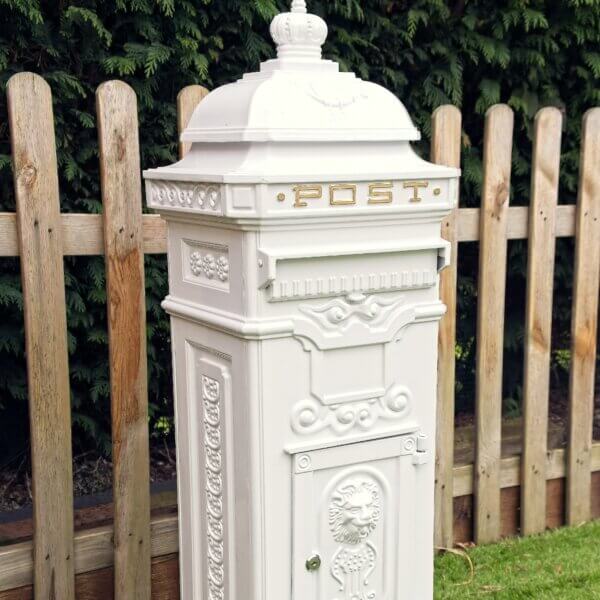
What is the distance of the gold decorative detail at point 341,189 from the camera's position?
2045 mm

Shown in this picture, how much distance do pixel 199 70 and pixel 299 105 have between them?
1139mm

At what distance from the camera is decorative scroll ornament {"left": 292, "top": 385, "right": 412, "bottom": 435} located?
215cm

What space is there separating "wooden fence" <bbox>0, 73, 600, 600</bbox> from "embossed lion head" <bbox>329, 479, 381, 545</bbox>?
81cm

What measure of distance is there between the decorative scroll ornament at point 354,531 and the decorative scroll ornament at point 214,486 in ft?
1.01

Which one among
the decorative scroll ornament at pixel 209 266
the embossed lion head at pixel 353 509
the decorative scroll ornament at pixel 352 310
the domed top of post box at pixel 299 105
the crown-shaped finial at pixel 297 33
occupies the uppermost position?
the crown-shaped finial at pixel 297 33

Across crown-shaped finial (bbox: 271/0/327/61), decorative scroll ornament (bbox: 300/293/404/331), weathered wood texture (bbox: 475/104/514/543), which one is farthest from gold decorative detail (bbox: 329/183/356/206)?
weathered wood texture (bbox: 475/104/514/543)

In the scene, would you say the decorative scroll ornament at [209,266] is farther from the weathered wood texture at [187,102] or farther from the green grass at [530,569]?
the green grass at [530,569]

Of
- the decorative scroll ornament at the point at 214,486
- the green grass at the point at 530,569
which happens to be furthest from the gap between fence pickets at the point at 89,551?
the green grass at the point at 530,569

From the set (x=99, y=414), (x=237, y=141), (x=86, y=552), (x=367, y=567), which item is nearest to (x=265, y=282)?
(x=237, y=141)

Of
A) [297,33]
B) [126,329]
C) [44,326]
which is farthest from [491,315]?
[44,326]

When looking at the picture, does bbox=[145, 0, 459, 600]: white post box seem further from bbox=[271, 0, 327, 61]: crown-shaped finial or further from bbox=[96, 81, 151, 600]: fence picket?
bbox=[96, 81, 151, 600]: fence picket

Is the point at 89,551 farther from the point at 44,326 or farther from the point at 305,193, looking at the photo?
the point at 305,193

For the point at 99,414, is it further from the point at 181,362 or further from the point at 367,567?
the point at 367,567

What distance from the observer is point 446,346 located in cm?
328
